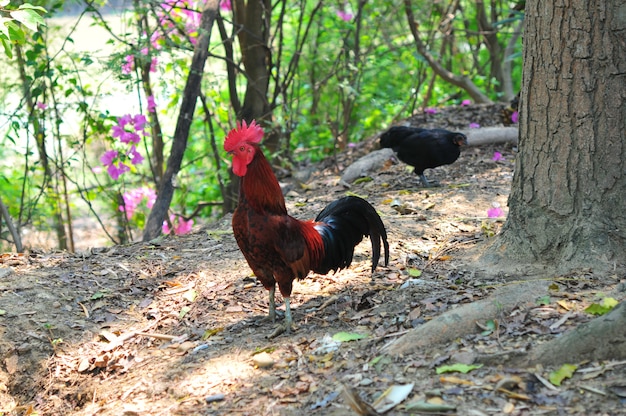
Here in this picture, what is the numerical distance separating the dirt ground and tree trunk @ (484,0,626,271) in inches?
11.1

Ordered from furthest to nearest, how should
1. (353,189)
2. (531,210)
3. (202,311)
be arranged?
(353,189) → (202,311) → (531,210)

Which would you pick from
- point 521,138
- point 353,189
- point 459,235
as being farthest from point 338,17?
point 521,138

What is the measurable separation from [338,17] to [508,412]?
8.25 metres

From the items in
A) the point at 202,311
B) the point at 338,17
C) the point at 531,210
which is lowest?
the point at 202,311

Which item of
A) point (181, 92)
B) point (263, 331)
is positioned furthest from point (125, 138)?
point (263, 331)

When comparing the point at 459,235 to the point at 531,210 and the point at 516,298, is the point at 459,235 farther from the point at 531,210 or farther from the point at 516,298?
the point at 516,298

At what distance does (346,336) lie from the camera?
12.6ft

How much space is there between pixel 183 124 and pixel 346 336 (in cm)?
329

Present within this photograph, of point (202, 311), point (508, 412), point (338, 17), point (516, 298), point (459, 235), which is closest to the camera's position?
point (508, 412)

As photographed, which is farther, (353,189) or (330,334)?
(353,189)

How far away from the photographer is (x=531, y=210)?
14.4 ft

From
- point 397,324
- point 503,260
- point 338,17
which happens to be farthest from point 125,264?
point 338,17

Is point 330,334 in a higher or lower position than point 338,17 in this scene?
lower

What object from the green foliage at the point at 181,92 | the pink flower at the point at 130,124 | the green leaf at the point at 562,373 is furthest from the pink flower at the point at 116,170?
the green leaf at the point at 562,373
